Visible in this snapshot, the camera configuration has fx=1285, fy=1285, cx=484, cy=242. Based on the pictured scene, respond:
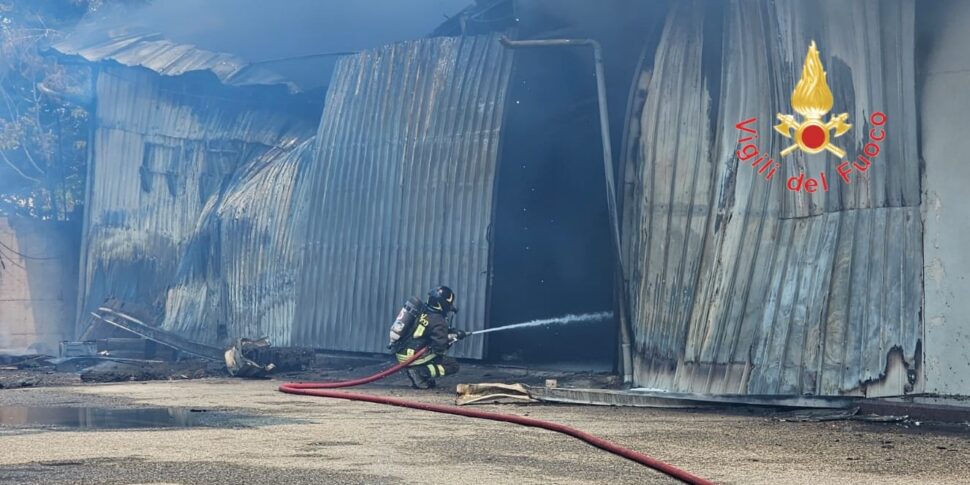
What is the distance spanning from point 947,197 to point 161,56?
53.5 feet

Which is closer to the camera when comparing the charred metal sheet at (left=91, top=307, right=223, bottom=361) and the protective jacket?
the protective jacket

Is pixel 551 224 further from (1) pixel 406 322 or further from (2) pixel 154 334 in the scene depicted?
(2) pixel 154 334

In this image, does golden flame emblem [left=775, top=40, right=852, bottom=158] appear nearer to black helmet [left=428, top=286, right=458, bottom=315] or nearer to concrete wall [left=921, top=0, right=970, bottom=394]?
concrete wall [left=921, top=0, right=970, bottom=394]

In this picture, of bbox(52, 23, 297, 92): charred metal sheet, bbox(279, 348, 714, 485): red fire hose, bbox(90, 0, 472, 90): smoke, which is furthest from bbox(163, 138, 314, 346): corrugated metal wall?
bbox(279, 348, 714, 485): red fire hose

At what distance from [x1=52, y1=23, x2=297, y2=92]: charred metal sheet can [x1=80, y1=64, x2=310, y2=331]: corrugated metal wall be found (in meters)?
0.42

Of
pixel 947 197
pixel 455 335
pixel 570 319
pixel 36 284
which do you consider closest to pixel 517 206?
pixel 570 319

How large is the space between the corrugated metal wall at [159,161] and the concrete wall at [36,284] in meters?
1.22

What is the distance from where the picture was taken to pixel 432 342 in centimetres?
1487

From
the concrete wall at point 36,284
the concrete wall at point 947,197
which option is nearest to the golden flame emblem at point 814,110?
the concrete wall at point 947,197

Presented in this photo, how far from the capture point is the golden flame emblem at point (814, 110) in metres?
11.4

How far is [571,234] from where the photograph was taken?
1677cm

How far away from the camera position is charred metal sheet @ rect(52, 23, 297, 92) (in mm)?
22875

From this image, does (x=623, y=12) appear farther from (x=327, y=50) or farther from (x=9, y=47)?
(x=9, y=47)

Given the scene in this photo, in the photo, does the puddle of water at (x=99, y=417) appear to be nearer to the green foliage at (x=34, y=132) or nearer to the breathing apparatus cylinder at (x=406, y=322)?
the breathing apparatus cylinder at (x=406, y=322)
